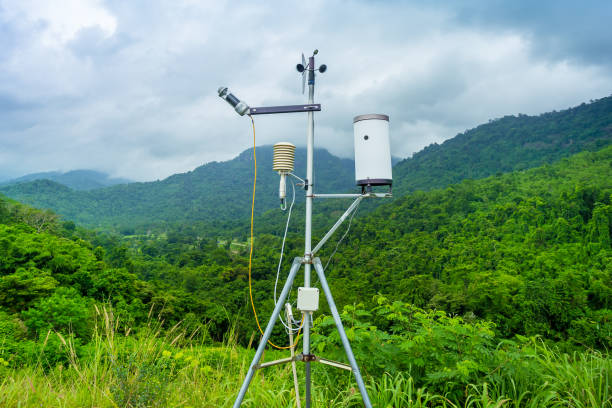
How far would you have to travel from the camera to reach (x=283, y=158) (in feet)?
6.81

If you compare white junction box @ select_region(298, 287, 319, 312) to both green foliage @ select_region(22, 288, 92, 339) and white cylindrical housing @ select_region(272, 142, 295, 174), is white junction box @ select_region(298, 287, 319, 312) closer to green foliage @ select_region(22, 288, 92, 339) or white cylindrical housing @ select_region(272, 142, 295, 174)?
white cylindrical housing @ select_region(272, 142, 295, 174)

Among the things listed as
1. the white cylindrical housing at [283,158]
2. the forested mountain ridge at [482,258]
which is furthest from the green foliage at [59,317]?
the white cylindrical housing at [283,158]

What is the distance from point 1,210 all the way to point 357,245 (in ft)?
91.0

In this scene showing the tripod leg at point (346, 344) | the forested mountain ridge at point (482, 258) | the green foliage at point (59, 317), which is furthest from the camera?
the forested mountain ridge at point (482, 258)

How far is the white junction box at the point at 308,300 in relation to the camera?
1.95m

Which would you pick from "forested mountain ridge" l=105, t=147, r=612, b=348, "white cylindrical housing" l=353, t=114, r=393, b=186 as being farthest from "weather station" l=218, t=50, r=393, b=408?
"forested mountain ridge" l=105, t=147, r=612, b=348

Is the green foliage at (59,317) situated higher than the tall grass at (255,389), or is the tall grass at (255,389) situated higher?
the tall grass at (255,389)

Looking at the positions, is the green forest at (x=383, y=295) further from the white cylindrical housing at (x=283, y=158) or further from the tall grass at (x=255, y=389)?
the white cylindrical housing at (x=283, y=158)

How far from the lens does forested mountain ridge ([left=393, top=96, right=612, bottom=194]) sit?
61.5 meters

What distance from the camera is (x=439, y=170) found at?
67.4 metres

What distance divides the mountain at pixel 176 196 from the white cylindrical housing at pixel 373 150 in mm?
62589

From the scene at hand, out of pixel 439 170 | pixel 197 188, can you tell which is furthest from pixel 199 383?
pixel 197 188

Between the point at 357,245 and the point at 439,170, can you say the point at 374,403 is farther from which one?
the point at 439,170

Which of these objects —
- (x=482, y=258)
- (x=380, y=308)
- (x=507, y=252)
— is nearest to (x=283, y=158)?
(x=380, y=308)
